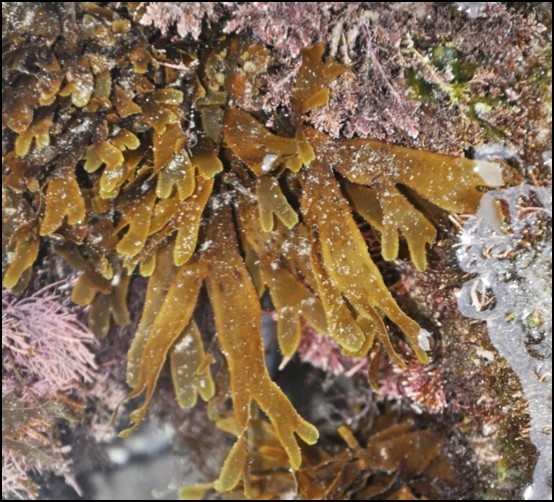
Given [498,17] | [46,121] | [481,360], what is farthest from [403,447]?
[46,121]

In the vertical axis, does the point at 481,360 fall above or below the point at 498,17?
below

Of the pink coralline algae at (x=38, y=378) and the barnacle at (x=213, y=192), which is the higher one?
the barnacle at (x=213, y=192)

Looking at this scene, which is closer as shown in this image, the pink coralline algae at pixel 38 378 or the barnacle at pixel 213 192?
the barnacle at pixel 213 192

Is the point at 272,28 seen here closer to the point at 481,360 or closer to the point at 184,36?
the point at 184,36

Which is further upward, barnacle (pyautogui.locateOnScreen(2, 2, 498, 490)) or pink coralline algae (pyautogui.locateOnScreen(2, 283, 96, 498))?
barnacle (pyautogui.locateOnScreen(2, 2, 498, 490))

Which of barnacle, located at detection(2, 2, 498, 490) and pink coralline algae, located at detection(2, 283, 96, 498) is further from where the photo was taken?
pink coralline algae, located at detection(2, 283, 96, 498)

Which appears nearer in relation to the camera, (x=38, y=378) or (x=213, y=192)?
(x=213, y=192)

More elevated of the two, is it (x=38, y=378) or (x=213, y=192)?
(x=213, y=192)

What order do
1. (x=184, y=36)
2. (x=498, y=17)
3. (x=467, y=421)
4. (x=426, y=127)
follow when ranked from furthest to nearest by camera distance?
(x=467, y=421) → (x=184, y=36) → (x=426, y=127) → (x=498, y=17)
